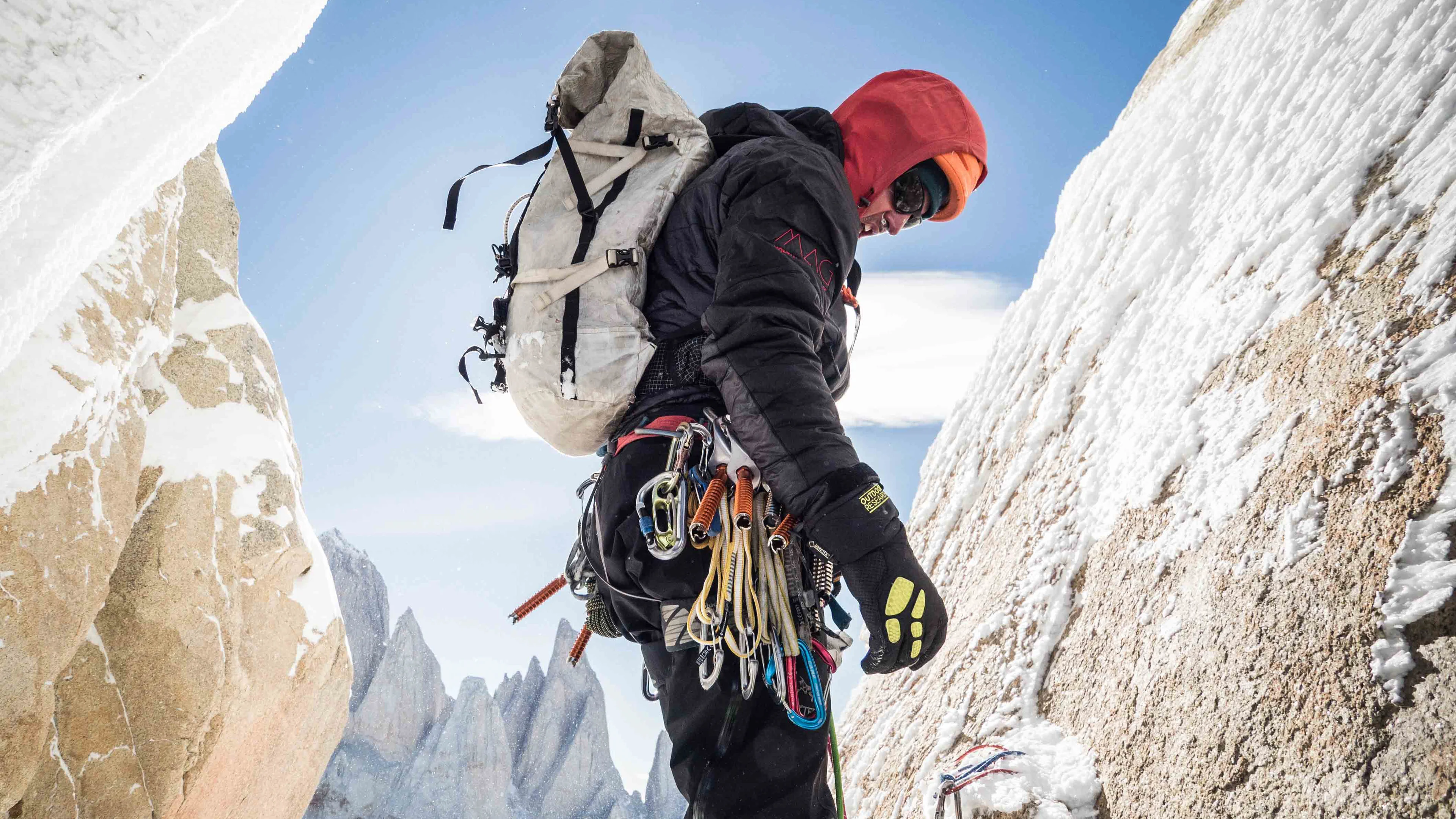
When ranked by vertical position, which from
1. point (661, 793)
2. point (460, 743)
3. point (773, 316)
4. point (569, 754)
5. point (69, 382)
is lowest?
point (661, 793)

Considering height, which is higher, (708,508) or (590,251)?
(590,251)

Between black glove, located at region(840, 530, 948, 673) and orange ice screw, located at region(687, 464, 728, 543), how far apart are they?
0.33 meters

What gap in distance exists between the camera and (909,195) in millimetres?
2398

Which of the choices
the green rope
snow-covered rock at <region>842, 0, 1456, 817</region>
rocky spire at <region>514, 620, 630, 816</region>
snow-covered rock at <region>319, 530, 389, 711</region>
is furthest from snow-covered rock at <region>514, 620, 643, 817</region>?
the green rope

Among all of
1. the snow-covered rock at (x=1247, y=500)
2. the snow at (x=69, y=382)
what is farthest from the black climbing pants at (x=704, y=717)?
the snow at (x=69, y=382)

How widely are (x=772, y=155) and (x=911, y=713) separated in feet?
6.83

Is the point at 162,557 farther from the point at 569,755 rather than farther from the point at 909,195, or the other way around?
the point at 569,755

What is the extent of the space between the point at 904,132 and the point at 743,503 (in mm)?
1299

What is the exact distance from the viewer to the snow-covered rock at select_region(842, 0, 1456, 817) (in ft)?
4.06

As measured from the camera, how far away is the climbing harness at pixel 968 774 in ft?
6.15

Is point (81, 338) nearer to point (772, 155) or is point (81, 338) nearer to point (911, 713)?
point (772, 155)

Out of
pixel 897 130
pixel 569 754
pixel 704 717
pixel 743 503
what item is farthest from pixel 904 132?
pixel 569 754

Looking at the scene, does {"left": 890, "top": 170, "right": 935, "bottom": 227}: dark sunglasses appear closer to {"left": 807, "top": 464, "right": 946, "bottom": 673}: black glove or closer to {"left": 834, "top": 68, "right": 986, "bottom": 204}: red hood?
{"left": 834, "top": 68, "right": 986, "bottom": 204}: red hood

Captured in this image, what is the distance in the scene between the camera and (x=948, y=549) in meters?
3.53
